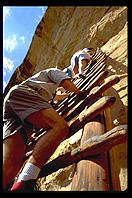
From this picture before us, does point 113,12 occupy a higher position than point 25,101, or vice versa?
point 113,12

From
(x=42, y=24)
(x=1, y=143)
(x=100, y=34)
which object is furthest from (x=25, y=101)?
(x=42, y=24)

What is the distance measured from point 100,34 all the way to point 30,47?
14.5 feet

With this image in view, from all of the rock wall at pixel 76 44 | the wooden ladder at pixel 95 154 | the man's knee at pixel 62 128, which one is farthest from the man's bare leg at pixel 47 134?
the rock wall at pixel 76 44

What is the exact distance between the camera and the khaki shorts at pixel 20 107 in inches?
68.9

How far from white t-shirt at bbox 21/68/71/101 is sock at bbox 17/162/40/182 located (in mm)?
649

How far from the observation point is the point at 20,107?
1.79m

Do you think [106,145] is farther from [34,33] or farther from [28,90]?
[34,33]

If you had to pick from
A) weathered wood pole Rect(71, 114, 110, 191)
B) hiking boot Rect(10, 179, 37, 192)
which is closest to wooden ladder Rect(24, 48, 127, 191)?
weathered wood pole Rect(71, 114, 110, 191)

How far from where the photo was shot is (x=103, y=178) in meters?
1.29

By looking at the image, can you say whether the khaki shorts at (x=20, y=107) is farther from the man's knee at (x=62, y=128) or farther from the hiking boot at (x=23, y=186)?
the hiking boot at (x=23, y=186)

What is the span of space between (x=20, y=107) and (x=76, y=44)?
4703mm

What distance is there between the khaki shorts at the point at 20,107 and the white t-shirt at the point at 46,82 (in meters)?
0.09

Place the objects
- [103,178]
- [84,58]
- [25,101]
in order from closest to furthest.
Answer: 1. [103,178]
2. [25,101]
3. [84,58]

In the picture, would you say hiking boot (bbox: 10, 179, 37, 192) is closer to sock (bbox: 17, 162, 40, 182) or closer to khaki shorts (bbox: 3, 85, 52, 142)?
sock (bbox: 17, 162, 40, 182)
